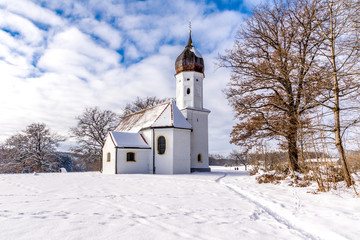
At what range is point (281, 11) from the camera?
1286 centimetres

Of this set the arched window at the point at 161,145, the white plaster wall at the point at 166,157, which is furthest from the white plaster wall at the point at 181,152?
the arched window at the point at 161,145

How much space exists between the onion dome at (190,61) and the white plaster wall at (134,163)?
10014 millimetres

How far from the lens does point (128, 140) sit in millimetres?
21938

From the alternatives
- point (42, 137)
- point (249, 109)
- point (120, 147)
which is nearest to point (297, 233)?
point (249, 109)

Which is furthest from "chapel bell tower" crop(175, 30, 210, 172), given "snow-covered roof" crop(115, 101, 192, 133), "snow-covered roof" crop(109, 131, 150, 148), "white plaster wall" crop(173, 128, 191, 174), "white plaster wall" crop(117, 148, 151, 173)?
"snow-covered roof" crop(109, 131, 150, 148)

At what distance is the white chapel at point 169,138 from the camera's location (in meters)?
21.1

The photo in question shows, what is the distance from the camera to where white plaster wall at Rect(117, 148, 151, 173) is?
821 inches

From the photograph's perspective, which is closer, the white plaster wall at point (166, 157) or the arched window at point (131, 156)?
the white plaster wall at point (166, 157)

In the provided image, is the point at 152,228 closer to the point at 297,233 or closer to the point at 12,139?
the point at 297,233

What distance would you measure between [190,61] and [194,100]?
423 cm

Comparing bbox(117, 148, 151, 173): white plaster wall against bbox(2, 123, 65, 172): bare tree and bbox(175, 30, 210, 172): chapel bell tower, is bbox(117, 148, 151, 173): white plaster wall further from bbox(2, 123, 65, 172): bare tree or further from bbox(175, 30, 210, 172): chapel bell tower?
bbox(2, 123, 65, 172): bare tree

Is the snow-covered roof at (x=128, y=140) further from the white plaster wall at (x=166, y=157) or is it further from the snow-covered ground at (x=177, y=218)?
the snow-covered ground at (x=177, y=218)

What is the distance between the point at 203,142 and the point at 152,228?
2109 cm

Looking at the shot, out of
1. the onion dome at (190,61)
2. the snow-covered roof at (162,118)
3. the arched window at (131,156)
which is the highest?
the onion dome at (190,61)
